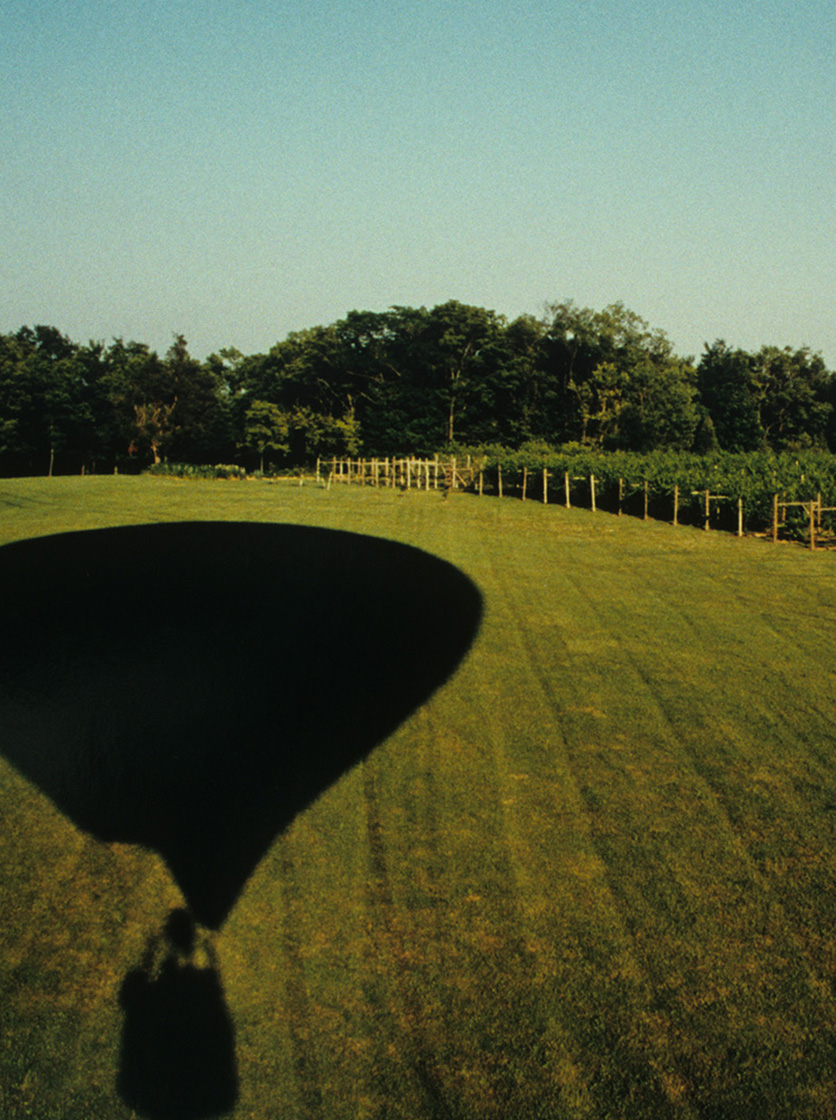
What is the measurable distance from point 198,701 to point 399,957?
16.7 feet

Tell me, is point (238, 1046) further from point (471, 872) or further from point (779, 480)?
point (779, 480)

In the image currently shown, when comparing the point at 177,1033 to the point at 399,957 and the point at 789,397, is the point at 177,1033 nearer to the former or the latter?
the point at 399,957

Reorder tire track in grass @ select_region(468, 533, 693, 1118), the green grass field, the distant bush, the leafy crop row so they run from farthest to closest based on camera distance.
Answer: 1. the distant bush
2. the leafy crop row
3. the green grass field
4. tire track in grass @ select_region(468, 533, 693, 1118)

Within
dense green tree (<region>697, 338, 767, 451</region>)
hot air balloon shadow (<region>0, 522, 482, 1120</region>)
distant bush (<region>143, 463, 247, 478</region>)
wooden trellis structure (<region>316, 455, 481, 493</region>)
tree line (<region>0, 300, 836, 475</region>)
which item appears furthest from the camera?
dense green tree (<region>697, 338, 767, 451</region>)

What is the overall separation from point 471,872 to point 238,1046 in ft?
7.89

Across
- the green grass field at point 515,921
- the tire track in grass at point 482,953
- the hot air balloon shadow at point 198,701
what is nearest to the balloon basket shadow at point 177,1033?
the hot air balloon shadow at point 198,701

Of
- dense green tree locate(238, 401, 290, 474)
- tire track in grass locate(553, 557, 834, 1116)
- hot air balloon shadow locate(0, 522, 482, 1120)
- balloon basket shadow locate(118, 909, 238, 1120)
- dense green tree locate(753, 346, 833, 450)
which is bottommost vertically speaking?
balloon basket shadow locate(118, 909, 238, 1120)

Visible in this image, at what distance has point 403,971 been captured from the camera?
216 inches

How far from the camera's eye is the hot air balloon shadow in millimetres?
5492

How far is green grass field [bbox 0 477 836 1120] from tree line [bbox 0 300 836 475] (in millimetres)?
53665

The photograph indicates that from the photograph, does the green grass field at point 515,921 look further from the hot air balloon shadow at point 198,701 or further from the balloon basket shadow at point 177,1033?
the hot air balloon shadow at point 198,701

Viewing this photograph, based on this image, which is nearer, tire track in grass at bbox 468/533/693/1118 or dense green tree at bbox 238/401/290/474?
tire track in grass at bbox 468/533/693/1118

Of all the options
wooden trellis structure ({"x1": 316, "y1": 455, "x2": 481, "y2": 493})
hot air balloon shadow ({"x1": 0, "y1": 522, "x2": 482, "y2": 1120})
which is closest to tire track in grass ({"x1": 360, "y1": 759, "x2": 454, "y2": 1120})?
hot air balloon shadow ({"x1": 0, "y1": 522, "x2": 482, "y2": 1120})

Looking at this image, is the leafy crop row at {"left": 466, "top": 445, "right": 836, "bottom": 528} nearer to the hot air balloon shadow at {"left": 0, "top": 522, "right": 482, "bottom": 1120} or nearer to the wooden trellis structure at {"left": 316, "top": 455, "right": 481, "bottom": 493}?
the wooden trellis structure at {"left": 316, "top": 455, "right": 481, "bottom": 493}
